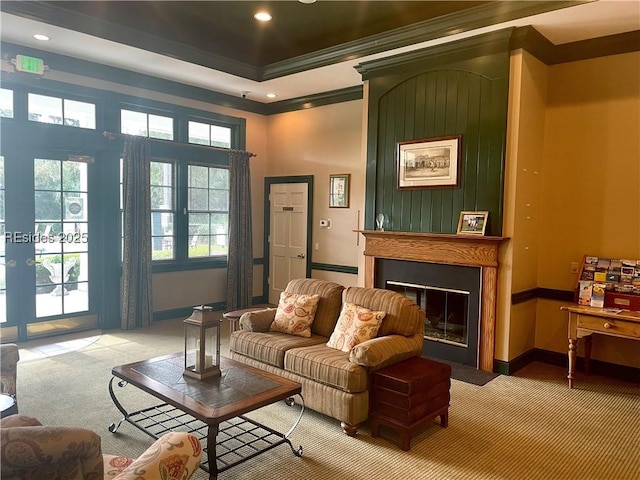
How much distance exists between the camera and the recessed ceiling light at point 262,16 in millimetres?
4547

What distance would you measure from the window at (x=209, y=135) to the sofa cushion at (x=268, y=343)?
373 cm

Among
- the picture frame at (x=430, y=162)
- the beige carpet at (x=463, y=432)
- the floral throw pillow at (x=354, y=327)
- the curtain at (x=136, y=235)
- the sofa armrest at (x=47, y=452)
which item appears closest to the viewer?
the sofa armrest at (x=47, y=452)

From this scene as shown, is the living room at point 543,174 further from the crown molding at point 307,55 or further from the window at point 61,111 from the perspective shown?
the crown molding at point 307,55

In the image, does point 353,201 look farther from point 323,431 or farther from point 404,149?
point 323,431

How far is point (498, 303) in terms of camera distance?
176 inches

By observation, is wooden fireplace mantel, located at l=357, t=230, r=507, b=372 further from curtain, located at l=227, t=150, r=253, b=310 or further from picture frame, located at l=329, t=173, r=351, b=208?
curtain, located at l=227, t=150, r=253, b=310

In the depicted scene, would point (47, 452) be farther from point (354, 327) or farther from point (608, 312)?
point (608, 312)

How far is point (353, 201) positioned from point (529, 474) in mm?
4202

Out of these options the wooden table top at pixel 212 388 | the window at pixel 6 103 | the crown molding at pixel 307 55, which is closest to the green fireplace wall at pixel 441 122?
the crown molding at pixel 307 55

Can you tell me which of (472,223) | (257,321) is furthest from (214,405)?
(472,223)

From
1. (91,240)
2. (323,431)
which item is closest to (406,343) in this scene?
(323,431)

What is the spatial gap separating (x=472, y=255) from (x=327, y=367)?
2.11m

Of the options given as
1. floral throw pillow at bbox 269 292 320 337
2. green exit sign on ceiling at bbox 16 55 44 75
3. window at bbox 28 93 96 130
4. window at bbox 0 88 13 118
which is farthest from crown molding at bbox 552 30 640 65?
window at bbox 0 88 13 118

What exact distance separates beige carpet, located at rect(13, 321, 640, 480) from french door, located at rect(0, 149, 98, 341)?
0.91 metres
